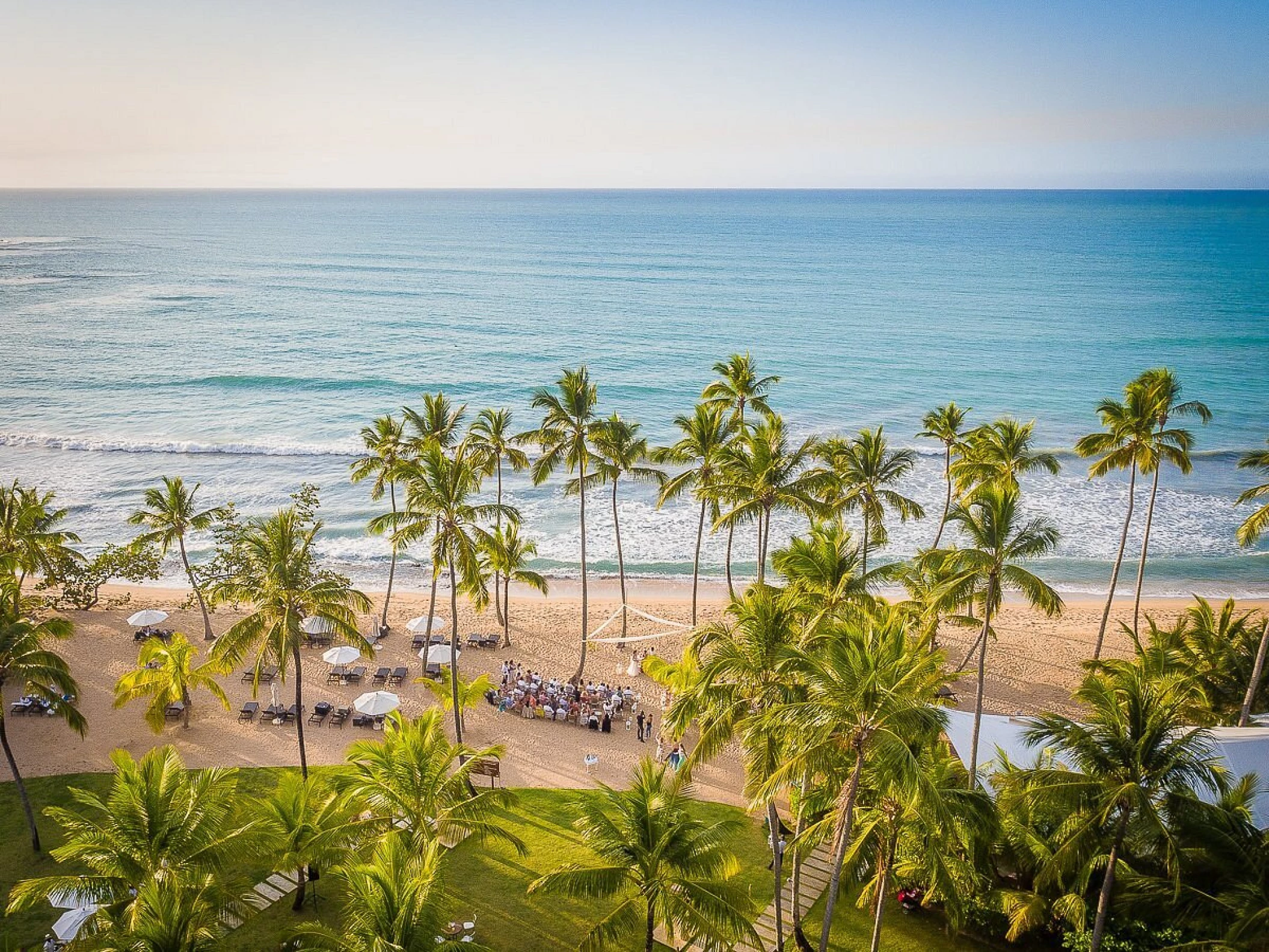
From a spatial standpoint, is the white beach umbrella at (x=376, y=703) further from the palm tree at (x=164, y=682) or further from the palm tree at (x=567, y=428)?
the palm tree at (x=567, y=428)

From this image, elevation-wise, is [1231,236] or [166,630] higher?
[1231,236]

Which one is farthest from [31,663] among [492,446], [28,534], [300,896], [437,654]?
[492,446]

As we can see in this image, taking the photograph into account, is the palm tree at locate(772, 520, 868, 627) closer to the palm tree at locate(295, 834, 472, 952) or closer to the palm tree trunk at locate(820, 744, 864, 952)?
the palm tree trunk at locate(820, 744, 864, 952)

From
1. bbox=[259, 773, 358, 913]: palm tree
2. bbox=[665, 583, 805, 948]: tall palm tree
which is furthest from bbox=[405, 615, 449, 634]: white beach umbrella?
bbox=[665, 583, 805, 948]: tall palm tree

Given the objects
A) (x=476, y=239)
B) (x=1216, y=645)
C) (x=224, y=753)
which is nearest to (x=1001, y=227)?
(x=476, y=239)

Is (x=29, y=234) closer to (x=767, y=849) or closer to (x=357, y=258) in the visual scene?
(x=357, y=258)

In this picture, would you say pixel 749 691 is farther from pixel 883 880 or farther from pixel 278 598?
pixel 278 598

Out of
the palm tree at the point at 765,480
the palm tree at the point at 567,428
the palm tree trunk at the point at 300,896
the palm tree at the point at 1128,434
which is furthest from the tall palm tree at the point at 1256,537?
the palm tree trunk at the point at 300,896
